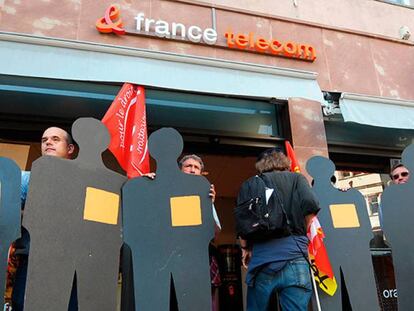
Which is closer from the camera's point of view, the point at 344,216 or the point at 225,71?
the point at 344,216

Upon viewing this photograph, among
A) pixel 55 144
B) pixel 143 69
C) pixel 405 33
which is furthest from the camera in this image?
pixel 405 33

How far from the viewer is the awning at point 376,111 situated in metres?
4.02

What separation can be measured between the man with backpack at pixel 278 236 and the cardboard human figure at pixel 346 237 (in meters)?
0.42

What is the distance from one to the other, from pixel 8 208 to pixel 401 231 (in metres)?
2.49

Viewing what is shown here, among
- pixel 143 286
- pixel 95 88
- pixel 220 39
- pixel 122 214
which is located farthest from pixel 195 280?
pixel 220 39

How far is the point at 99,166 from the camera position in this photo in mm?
2260

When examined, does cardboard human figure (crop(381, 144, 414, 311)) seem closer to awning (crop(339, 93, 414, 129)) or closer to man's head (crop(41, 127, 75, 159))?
awning (crop(339, 93, 414, 129))

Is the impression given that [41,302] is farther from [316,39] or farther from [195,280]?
[316,39]

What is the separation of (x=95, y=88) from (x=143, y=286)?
2272 millimetres

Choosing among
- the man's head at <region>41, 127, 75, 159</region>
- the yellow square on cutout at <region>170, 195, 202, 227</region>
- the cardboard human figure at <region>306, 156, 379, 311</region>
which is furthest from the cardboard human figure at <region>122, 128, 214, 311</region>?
the cardboard human figure at <region>306, 156, 379, 311</region>

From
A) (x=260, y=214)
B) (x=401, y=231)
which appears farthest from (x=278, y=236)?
(x=401, y=231)

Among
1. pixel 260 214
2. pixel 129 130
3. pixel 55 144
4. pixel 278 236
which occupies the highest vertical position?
pixel 129 130

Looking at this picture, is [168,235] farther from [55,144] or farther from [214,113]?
[214,113]

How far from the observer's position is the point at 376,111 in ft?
13.5
